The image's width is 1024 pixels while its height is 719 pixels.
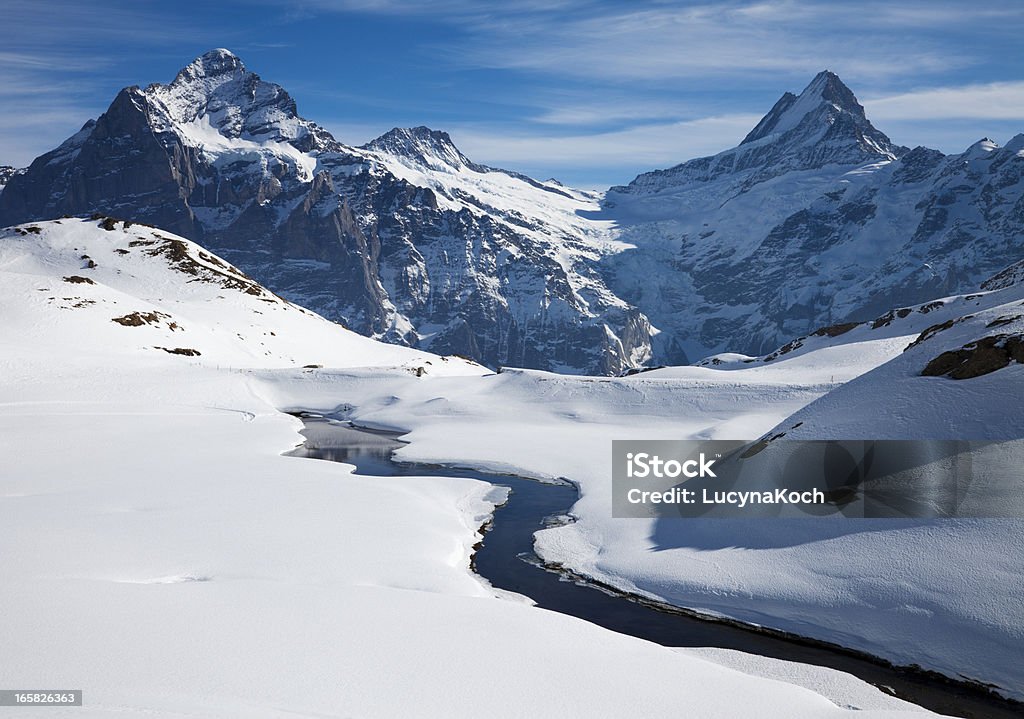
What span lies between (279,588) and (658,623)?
343 inches

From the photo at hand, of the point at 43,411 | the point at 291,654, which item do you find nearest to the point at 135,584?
the point at 291,654

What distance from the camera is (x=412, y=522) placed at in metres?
24.1

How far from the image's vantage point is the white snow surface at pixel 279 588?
11.2m

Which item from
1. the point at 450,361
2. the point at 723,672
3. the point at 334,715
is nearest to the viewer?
the point at 334,715

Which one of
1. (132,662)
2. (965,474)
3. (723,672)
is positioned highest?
(965,474)

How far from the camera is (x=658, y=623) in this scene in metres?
17.3

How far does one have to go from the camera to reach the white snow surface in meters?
11.2

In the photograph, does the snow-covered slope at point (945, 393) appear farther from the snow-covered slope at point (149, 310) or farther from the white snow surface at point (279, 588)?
the snow-covered slope at point (149, 310)

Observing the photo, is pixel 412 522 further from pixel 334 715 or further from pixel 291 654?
pixel 334 715

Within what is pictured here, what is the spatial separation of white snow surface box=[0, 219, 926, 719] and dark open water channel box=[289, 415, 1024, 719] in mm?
1035

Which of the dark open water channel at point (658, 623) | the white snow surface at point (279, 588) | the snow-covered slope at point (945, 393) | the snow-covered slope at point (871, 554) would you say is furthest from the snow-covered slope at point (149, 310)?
the snow-covered slope at point (945, 393)

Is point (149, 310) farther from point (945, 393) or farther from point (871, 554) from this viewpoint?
point (871, 554)

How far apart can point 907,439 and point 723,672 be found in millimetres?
10229

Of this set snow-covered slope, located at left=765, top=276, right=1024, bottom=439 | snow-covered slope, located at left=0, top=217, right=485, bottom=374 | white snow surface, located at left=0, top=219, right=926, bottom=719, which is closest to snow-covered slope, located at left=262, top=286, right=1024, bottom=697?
snow-covered slope, located at left=765, top=276, right=1024, bottom=439
